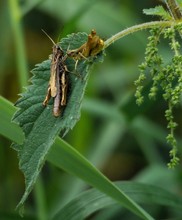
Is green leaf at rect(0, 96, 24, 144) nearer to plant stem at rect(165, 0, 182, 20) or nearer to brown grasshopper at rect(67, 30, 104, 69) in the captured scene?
brown grasshopper at rect(67, 30, 104, 69)

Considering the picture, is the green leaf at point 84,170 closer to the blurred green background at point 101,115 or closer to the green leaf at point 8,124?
the green leaf at point 8,124

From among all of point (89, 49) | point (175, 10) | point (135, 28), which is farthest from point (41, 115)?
point (175, 10)

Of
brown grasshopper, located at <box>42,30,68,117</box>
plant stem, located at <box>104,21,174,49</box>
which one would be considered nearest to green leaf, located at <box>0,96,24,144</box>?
brown grasshopper, located at <box>42,30,68,117</box>

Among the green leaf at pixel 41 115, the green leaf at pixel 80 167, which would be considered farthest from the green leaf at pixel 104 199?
the green leaf at pixel 41 115

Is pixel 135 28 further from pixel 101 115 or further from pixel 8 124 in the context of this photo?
pixel 101 115

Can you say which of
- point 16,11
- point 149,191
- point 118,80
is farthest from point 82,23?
point 149,191

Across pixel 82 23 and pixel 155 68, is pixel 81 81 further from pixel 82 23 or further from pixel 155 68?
pixel 82 23
